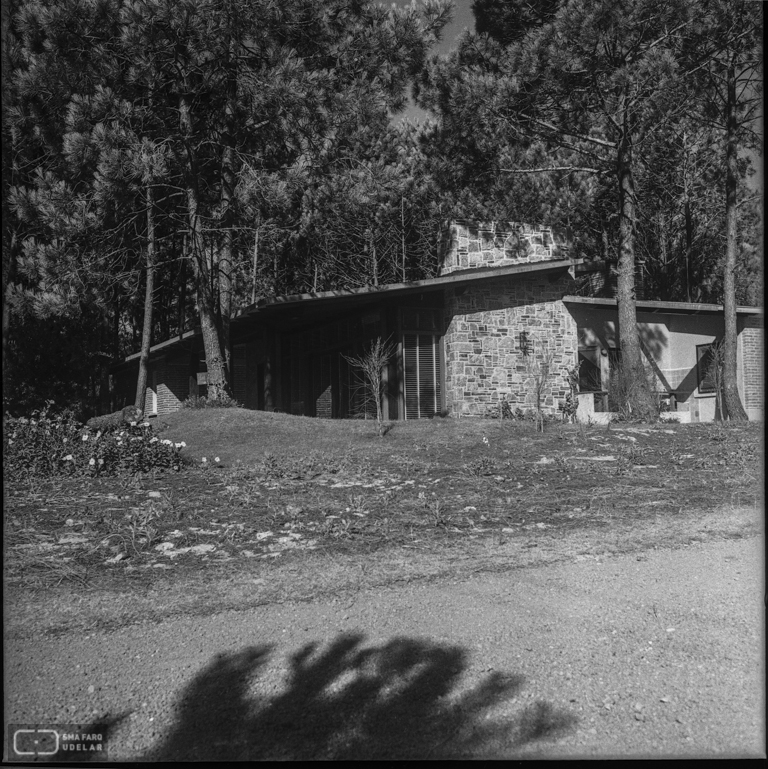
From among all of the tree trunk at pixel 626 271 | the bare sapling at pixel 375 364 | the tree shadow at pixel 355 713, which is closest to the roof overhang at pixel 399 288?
the bare sapling at pixel 375 364

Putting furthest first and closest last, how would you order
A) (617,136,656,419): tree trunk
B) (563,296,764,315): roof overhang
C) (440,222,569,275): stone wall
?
(563,296,764,315): roof overhang < (440,222,569,275): stone wall < (617,136,656,419): tree trunk

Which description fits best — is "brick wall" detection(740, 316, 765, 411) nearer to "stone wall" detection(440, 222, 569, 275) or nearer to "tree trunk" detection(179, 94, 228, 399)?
"stone wall" detection(440, 222, 569, 275)

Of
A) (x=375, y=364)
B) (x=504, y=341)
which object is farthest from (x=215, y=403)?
(x=504, y=341)

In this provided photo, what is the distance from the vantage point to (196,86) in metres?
13.8

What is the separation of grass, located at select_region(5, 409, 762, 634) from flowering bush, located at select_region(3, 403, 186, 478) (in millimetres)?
352

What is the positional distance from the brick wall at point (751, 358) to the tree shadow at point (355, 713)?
1434 cm

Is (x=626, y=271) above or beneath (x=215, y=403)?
above

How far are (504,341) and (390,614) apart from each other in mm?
11877

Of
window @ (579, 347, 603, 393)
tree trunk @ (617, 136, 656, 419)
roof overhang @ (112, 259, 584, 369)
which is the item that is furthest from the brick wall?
roof overhang @ (112, 259, 584, 369)

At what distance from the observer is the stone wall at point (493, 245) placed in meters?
15.2

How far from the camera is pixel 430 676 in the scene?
267 cm

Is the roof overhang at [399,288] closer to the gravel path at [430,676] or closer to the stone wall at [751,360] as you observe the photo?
the stone wall at [751,360]

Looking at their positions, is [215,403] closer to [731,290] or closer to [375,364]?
[375,364]

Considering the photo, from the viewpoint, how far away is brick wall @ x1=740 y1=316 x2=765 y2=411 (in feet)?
50.6
